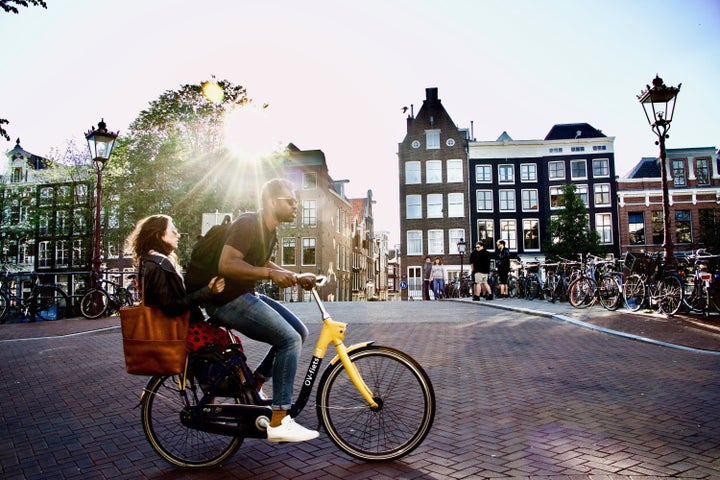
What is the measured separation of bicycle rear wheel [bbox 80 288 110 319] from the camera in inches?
490

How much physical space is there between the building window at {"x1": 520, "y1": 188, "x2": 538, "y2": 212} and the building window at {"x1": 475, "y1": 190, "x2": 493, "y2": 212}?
2.56 meters

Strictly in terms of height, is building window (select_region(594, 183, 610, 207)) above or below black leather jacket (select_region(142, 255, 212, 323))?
above

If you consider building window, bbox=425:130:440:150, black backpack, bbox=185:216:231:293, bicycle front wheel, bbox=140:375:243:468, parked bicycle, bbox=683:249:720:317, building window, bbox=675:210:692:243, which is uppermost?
building window, bbox=425:130:440:150

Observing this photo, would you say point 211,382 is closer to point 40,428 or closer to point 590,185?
point 40,428

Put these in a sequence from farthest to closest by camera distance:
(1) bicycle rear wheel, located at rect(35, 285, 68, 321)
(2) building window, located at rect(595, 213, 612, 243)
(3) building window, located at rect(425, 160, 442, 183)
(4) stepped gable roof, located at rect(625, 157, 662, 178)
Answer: (3) building window, located at rect(425, 160, 442, 183) < (2) building window, located at rect(595, 213, 612, 243) < (4) stepped gable roof, located at rect(625, 157, 662, 178) < (1) bicycle rear wheel, located at rect(35, 285, 68, 321)

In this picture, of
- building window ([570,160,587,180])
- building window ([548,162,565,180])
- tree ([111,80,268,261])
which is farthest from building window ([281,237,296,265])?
building window ([570,160,587,180])

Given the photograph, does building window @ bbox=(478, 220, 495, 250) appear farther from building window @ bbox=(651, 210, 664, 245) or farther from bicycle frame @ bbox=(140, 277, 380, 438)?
bicycle frame @ bbox=(140, 277, 380, 438)

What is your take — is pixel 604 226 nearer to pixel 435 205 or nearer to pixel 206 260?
pixel 435 205

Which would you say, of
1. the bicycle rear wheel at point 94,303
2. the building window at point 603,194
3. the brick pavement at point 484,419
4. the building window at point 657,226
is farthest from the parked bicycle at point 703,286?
the building window at point 603,194

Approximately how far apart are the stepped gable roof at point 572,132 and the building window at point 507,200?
6.21 meters

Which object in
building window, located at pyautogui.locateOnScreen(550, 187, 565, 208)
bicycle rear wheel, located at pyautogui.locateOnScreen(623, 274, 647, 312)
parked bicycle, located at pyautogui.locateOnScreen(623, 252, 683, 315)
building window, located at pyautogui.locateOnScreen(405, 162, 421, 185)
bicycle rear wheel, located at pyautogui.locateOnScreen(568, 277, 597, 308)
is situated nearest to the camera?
parked bicycle, located at pyautogui.locateOnScreen(623, 252, 683, 315)

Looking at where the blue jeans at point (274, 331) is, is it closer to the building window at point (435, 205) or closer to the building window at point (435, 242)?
the building window at point (435, 242)

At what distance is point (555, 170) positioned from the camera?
4300cm

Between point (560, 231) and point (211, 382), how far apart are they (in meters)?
38.8
